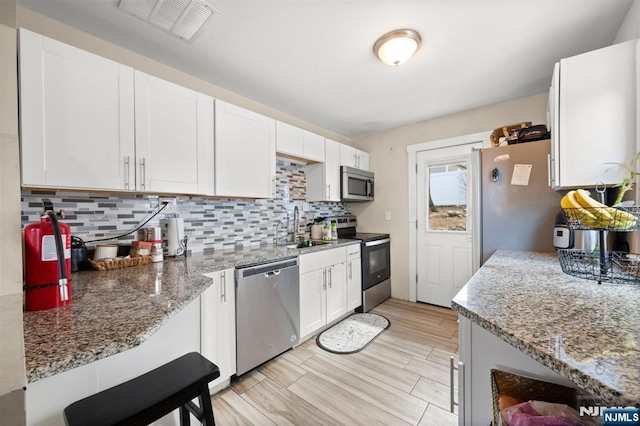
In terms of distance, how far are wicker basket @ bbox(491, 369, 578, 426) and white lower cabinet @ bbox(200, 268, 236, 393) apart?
152cm

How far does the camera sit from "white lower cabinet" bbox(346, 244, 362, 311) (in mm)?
2871

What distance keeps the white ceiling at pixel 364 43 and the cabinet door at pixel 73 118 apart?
1.21ft

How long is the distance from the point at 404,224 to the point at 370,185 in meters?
0.73

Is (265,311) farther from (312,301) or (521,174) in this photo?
(521,174)

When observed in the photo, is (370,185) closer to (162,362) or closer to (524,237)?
(524,237)

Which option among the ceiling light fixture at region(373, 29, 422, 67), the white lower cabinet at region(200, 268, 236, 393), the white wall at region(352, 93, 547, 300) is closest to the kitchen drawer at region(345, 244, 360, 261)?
the white wall at region(352, 93, 547, 300)

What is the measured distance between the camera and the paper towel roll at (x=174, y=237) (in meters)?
1.94

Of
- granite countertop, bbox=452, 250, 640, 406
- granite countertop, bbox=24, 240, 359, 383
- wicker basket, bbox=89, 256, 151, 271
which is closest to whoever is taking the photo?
granite countertop, bbox=452, 250, 640, 406

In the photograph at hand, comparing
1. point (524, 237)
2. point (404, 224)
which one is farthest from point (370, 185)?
point (524, 237)

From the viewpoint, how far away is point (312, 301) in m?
2.41

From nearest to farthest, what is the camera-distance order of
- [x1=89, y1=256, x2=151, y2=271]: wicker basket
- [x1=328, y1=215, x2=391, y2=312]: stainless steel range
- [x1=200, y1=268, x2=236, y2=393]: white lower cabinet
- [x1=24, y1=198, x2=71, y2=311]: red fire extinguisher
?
[x1=24, y1=198, x2=71, y2=311]: red fire extinguisher
[x1=89, y1=256, x2=151, y2=271]: wicker basket
[x1=200, y1=268, x2=236, y2=393]: white lower cabinet
[x1=328, y1=215, x2=391, y2=312]: stainless steel range

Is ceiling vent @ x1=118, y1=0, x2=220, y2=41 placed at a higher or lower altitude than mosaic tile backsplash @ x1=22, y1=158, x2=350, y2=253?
higher

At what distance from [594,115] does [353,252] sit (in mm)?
2173

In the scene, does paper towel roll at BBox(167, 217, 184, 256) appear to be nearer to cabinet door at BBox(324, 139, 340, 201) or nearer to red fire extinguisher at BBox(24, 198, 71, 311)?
red fire extinguisher at BBox(24, 198, 71, 311)
